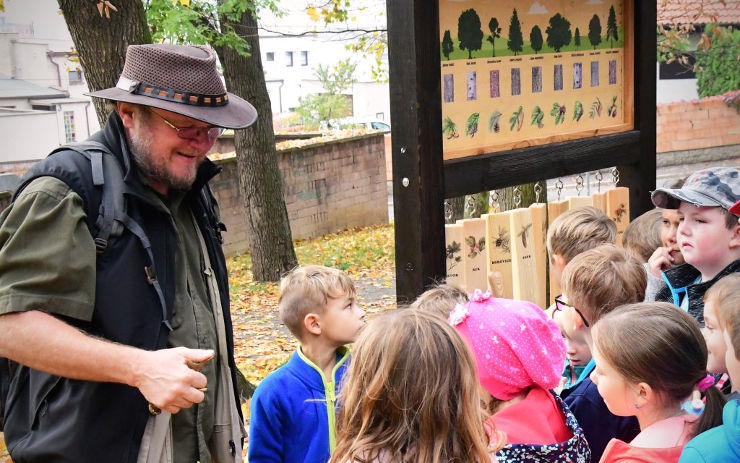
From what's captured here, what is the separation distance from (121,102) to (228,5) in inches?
340

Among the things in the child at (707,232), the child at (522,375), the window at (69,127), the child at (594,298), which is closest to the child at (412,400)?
the child at (522,375)

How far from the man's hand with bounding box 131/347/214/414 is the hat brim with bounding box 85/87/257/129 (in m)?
0.76

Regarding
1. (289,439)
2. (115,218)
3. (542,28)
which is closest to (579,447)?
(289,439)

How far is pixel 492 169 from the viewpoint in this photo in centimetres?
401

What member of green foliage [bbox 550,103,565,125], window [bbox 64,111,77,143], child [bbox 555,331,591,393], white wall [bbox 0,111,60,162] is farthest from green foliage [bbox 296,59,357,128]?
child [bbox 555,331,591,393]

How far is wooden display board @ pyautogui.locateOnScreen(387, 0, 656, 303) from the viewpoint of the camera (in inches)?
138

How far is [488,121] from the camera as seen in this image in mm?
4039

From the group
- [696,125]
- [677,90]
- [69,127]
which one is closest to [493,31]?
[696,125]

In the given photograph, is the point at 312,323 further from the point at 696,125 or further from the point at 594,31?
the point at 696,125

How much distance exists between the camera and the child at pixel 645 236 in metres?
4.05

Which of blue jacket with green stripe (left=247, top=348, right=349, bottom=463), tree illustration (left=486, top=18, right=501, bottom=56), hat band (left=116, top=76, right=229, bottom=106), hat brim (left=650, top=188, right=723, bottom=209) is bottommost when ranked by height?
blue jacket with green stripe (left=247, top=348, right=349, bottom=463)

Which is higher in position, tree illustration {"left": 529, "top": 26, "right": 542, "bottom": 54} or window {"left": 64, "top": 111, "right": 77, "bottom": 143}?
tree illustration {"left": 529, "top": 26, "right": 542, "bottom": 54}

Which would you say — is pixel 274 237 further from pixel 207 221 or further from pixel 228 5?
pixel 207 221

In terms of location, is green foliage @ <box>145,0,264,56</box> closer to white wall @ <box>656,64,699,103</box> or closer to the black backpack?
the black backpack
